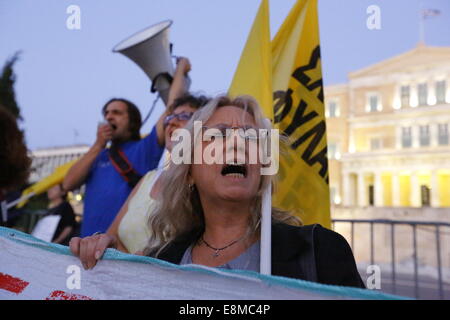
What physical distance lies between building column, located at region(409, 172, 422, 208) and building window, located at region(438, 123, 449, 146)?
138 inches

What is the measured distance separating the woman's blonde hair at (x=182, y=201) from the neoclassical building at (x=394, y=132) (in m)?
32.4

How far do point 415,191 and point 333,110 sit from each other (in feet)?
34.6

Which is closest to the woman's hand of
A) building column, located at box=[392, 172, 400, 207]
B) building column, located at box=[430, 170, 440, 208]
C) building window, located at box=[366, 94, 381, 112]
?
building column, located at box=[430, 170, 440, 208]

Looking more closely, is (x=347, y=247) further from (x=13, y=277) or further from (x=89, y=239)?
(x=13, y=277)

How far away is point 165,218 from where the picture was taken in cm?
189

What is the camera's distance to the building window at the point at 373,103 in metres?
34.2

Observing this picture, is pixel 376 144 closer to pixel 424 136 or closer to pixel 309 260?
pixel 424 136

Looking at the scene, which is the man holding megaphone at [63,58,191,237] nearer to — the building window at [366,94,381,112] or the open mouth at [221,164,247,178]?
the open mouth at [221,164,247,178]

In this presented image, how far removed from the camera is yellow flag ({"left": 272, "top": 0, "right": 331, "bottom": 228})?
276 cm

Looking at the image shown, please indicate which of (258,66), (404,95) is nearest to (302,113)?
(258,66)

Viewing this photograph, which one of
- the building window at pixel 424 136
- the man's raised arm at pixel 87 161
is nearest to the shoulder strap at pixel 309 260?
the man's raised arm at pixel 87 161

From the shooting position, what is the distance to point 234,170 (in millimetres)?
1625

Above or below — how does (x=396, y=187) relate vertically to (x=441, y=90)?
below
